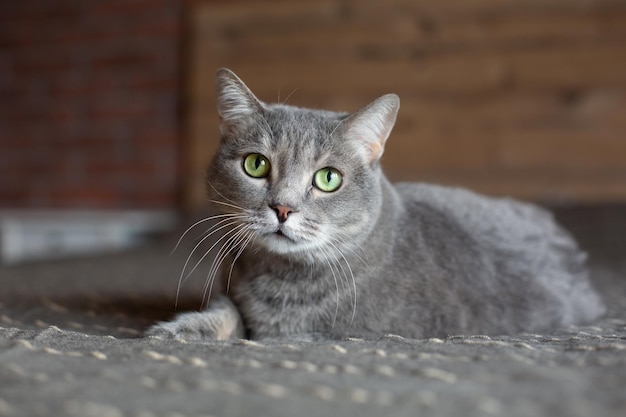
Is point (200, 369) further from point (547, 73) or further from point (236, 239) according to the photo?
point (547, 73)

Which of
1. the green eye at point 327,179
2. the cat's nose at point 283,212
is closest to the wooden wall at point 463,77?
the green eye at point 327,179

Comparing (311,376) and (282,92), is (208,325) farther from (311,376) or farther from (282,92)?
(282,92)

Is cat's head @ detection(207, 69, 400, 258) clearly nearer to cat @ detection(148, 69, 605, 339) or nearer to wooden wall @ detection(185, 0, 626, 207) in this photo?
cat @ detection(148, 69, 605, 339)

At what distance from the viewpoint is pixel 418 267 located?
1.27m

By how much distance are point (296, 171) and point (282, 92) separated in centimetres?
237

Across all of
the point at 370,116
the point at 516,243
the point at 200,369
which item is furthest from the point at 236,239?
the point at 516,243

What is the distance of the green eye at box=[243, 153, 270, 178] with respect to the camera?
121 cm

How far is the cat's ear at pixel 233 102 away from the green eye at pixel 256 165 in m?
0.10

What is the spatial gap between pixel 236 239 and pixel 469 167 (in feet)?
7.33

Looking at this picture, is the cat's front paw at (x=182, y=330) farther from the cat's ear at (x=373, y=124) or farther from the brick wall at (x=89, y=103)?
the brick wall at (x=89, y=103)

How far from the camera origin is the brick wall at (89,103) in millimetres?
3879

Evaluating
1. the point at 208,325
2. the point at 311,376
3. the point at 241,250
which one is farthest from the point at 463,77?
the point at 311,376

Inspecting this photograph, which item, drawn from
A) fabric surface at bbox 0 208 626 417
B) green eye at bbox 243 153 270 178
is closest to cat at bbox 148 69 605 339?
green eye at bbox 243 153 270 178

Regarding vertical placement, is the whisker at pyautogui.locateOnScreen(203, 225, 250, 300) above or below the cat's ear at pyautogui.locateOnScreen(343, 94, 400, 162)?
below
